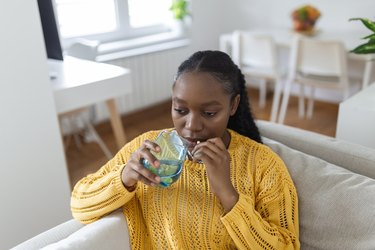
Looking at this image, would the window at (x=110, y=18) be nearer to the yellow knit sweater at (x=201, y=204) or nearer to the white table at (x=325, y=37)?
the white table at (x=325, y=37)

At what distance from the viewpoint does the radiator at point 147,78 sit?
3109 mm

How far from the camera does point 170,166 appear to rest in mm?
862

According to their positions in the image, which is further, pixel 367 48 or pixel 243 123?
pixel 367 48

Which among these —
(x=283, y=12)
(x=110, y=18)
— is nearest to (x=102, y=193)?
(x=110, y=18)

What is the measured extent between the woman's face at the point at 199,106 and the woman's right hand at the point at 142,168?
0.10m

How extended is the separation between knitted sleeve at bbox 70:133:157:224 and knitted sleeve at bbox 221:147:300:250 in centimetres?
28

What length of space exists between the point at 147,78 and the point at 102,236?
2.39 metres

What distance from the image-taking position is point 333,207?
964mm

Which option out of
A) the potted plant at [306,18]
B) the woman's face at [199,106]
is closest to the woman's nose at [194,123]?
the woman's face at [199,106]

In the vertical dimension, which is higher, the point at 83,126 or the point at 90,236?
the point at 90,236

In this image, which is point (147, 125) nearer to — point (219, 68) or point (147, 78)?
point (147, 78)

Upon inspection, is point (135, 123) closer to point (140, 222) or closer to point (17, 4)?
point (17, 4)

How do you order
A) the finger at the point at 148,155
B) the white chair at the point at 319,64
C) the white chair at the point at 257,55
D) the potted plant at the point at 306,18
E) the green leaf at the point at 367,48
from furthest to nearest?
the potted plant at the point at 306,18 → the white chair at the point at 257,55 → the white chair at the point at 319,64 → the green leaf at the point at 367,48 → the finger at the point at 148,155

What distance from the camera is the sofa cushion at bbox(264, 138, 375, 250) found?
925mm
